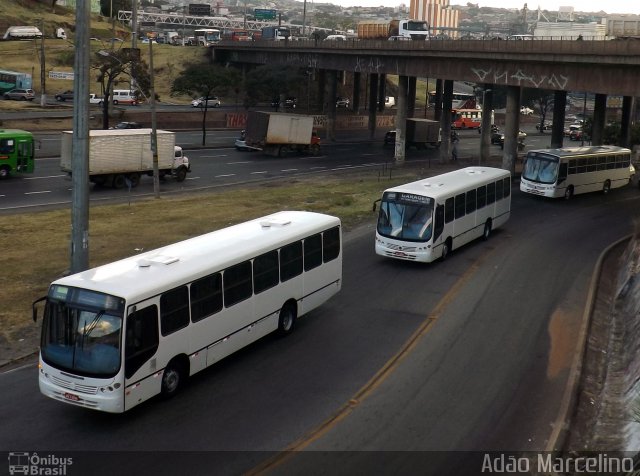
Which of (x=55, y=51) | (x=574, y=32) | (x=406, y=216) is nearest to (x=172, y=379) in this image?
(x=406, y=216)

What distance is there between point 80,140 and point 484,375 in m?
10.7

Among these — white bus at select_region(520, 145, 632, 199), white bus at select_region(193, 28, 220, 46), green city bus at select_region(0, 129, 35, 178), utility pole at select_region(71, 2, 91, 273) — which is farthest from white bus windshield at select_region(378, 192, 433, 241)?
white bus at select_region(193, 28, 220, 46)

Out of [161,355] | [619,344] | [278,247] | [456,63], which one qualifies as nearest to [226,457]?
[161,355]

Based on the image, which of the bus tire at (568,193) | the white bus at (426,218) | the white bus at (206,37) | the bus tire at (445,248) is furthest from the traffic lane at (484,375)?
the white bus at (206,37)

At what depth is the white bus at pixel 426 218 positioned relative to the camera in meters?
26.6

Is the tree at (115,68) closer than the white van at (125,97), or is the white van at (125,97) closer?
the tree at (115,68)

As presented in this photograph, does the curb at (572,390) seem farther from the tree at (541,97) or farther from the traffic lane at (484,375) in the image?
the tree at (541,97)

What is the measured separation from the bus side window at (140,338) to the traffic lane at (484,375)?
128 inches

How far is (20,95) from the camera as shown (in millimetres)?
82938

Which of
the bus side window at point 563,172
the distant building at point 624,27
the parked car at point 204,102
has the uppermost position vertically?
the distant building at point 624,27

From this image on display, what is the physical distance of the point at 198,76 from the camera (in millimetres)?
72688

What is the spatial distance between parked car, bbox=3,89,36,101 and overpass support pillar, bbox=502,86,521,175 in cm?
5104

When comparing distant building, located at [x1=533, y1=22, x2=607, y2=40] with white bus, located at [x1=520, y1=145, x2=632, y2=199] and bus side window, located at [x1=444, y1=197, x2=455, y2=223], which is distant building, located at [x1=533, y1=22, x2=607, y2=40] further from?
bus side window, located at [x1=444, y1=197, x2=455, y2=223]

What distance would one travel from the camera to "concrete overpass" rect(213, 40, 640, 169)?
44.6 meters
